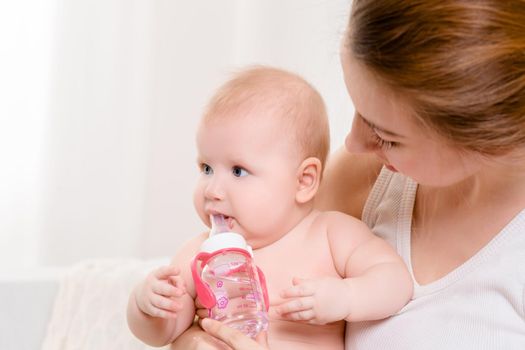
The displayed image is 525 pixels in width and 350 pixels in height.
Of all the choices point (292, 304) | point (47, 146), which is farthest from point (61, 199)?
point (292, 304)

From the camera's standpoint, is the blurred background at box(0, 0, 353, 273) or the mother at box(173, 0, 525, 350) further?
the blurred background at box(0, 0, 353, 273)

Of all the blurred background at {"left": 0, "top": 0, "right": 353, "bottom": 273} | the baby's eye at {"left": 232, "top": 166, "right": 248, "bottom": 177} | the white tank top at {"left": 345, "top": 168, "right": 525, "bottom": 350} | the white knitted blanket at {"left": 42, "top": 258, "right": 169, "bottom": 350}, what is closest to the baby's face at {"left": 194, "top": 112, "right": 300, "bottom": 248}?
the baby's eye at {"left": 232, "top": 166, "right": 248, "bottom": 177}

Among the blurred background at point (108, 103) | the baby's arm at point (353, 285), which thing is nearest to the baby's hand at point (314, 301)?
the baby's arm at point (353, 285)

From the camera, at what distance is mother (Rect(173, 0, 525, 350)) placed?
1.15 metres

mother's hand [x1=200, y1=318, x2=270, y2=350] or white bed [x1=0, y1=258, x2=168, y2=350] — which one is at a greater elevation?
mother's hand [x1=200, y1=318, x2=270, y2=350]

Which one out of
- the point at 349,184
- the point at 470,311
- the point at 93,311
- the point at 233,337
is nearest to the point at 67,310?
the point at 93,311

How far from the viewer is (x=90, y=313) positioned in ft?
6.99

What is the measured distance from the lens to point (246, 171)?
55.6 inches

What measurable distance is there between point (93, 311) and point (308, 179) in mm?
877

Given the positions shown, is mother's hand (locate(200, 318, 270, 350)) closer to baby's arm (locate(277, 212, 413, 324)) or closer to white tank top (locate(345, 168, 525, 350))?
baby's arm (locate(277, 212, 413, 324))

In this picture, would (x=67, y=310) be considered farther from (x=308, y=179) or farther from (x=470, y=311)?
(x=470, y=311)

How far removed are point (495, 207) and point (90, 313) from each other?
1083 mm

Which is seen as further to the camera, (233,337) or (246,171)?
(246,171)

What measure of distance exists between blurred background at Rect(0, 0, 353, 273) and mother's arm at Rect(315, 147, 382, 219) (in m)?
1.16
